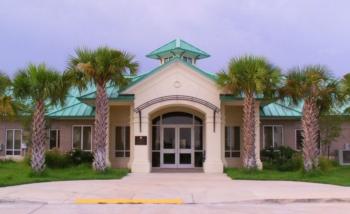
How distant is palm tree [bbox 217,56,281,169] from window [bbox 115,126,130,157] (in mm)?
7190

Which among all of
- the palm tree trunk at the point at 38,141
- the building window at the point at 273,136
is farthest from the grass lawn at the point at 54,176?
the building window at the point at 273,136

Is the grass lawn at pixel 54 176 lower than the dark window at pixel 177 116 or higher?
lower

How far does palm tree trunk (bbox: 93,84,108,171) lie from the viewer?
946 inches

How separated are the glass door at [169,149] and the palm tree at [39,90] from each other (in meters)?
7.82

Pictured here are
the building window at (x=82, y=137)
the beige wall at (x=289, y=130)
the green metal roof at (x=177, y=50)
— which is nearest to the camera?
the building window at (x=82, y=137)

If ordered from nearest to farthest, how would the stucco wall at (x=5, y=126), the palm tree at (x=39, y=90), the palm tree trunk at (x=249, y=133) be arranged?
the palm tree at (x=39, y=90), the palm tree trunk at (x=249, y=133), the stucco wall at (x=5, y=126)

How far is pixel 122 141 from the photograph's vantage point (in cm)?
2967

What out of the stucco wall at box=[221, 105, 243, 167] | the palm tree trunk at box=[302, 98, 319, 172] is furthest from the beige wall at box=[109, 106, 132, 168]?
the palm tree trunk at box=[302, 98, 319, 172]

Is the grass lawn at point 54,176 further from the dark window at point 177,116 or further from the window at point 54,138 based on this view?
the window at point 54,138

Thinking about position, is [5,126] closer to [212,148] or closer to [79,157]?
[79,157]

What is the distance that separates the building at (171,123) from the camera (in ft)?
87.5

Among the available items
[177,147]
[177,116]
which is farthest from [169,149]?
[177,116]

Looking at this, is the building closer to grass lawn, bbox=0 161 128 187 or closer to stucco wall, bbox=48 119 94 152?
stucco wall, bbox=48 119 94 152

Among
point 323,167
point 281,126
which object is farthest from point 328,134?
point 323,167
